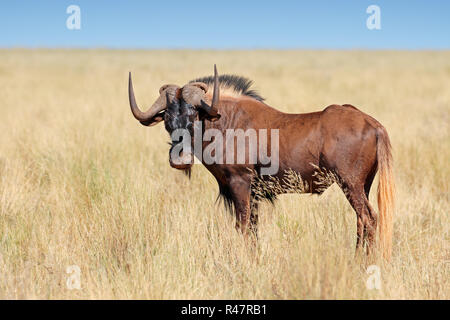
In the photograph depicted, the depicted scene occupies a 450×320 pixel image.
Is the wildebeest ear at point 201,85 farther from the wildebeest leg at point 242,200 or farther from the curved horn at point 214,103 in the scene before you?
the wildebeest leg at point 242,200

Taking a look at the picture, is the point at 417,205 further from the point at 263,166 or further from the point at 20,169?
the point at 20,169

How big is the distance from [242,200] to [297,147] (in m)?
0.81

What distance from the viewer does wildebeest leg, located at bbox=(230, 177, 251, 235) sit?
4.66m

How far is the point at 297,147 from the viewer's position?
4445mm

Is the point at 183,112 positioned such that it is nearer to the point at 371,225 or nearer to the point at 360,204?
the point at 360,204

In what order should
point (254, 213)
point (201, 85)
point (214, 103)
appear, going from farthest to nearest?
point (254, 213) → point (201, 85) → point (214, 103)

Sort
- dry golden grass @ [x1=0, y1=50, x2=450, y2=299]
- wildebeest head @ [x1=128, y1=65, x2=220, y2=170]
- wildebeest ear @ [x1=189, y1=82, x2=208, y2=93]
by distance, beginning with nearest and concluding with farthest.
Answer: dry golden grass @ [x1=0, y1=50, x2=450, y2=299] < wildebeest head @ [x1=128, y1=65, x2=220, y2=170] < wildebeest ear @ [x1=189, y1=82, x2=208, y2=93]

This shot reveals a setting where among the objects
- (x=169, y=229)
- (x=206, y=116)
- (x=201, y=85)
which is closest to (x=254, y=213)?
(x=169, y=229)

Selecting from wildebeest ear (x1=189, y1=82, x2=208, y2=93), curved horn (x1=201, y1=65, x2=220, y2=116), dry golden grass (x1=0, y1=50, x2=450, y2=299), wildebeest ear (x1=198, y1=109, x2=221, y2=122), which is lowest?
dry golden grass (x1=0, y1=50, x2=450, y2=299)

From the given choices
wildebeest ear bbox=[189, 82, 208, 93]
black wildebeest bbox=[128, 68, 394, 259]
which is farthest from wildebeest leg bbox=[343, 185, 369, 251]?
wildebeest ear bbox=[189, 82, 208, 93]

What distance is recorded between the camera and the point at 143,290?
335cm

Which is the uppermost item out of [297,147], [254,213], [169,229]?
[297,147]

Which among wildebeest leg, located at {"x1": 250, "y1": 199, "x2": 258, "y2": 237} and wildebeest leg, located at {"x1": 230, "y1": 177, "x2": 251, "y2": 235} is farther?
wildebeest leg, located at {"x1": 250, "y1": 199, "x2": 258, "y2": 237}

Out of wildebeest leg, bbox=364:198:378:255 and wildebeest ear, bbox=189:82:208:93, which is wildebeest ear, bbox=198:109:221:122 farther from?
wildebeest leg, bbox=364:198:378:255
